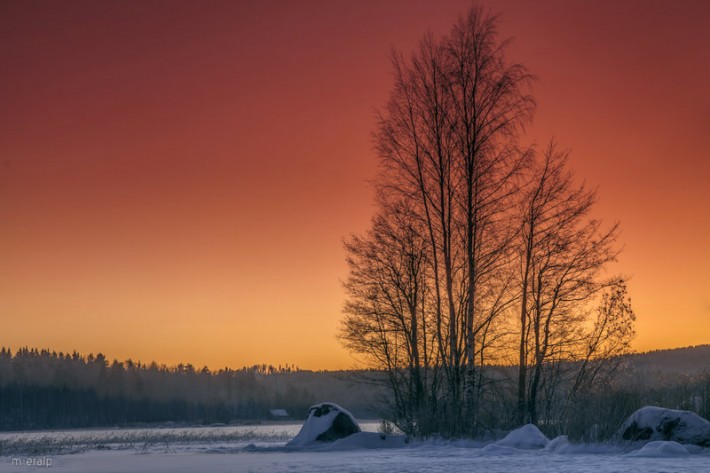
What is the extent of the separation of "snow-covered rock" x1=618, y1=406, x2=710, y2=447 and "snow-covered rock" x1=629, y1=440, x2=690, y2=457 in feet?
3.97

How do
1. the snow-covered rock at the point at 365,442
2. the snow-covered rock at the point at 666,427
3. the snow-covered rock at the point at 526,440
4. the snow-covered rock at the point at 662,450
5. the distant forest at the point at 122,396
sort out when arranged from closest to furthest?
the snow-covered rock at the point at 662,450, the snow-covered rock at the point at 666,427, the snow-covered rock at the point at 526,440, the snow-covered rock at the point at 365,442, the distant forest at the point at 122,396

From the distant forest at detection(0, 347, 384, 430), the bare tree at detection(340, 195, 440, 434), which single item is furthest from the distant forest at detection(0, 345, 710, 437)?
the bare tree at detection(340, 195, 440, 434)

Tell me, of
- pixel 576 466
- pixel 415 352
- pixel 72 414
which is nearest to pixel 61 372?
pixel 72 414

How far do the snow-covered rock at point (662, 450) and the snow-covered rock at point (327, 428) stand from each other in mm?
10360

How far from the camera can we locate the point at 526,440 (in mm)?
15172

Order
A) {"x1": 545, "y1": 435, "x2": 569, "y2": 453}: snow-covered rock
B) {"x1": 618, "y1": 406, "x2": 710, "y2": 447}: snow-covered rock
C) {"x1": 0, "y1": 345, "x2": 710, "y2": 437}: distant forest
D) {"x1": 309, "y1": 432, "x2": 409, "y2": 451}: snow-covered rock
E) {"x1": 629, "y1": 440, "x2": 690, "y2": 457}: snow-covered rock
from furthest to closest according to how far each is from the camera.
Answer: {"x1": 0, "y1": 345, "x2": 710, "y2": 437}: distant forest < {"x1": 309, "y1": 432, "x2": 409, "y2": 451}: snow-covered rock < {"x1": 618, "y1": 406, "x2": 710, "y2": 447}: snow-covered rock < {"x1": 545, "y1": 435, "x2": 569, "y2": 453}: snow-covered rock < {"x1": 629, "y1": 440, "x2": 690, "y2": 457}: snow-covered rock

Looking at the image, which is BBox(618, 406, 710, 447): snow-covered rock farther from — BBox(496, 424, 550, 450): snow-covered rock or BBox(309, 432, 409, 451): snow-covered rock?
BBox(309, 432, 409, 451): snow-covered rock

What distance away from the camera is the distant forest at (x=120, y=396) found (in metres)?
137

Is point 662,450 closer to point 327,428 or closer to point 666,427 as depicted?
point 666,427

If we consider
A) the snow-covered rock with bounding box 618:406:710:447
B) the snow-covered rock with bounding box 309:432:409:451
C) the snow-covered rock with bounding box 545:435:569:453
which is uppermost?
the snow-covered rock with bounding box 618:406:710:447

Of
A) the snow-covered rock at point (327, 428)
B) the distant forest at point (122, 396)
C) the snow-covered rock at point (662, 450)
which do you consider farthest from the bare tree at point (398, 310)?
the distant forest at point (122, 396)

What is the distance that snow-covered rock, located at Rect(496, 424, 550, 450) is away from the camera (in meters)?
15.0

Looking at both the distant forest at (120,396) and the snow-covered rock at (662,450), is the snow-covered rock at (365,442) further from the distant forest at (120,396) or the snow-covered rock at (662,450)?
the distant forest at (120,396)

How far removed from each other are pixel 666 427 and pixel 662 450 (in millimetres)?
1928
